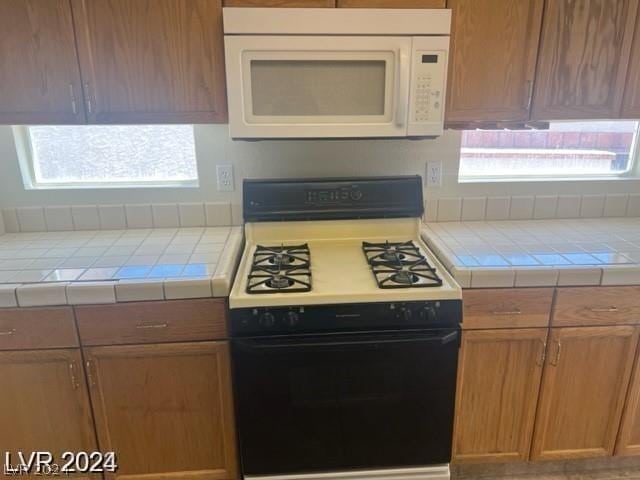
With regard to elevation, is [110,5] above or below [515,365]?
above

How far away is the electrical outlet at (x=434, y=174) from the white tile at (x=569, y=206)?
0.58m

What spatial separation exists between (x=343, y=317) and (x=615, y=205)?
60.7 inches

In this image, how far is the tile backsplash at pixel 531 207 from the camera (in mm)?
2053

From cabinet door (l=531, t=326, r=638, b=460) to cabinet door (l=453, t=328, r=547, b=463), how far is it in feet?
0.16

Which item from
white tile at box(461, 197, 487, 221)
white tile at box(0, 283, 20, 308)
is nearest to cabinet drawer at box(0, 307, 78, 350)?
white tile at box(0, 283, 20, 308)

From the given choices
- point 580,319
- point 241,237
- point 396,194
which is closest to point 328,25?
point 396,194

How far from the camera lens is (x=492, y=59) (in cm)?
159

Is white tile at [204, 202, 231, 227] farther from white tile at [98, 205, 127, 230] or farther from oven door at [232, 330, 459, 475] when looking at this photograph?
oven door at [232, 330, 459, 475]

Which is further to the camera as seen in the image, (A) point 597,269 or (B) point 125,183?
(B) point 125,183

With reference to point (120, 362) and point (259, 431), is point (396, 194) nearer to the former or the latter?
point (259, 431)

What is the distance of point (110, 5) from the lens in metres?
1.46

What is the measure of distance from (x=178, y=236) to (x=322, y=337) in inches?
32.2

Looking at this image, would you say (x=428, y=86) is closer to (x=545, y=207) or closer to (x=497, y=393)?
(x=545, y=207)

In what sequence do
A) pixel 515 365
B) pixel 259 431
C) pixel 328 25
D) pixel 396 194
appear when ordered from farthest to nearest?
pixel 396 194 → pixel 515 365 → pixel 259 431 → pixel 328 25
